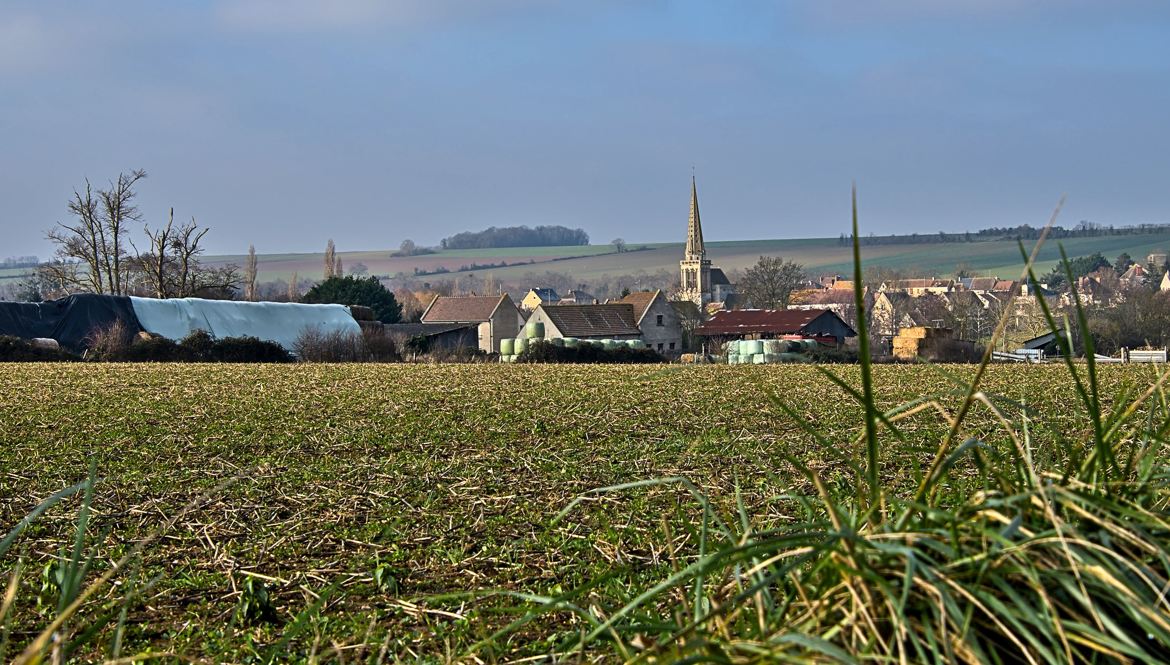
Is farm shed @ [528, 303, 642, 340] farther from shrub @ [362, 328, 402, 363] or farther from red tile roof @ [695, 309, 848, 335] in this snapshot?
shrub @ [362, 328, 402, 363]

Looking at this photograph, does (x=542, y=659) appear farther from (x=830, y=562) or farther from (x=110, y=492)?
(x=110, y=492)

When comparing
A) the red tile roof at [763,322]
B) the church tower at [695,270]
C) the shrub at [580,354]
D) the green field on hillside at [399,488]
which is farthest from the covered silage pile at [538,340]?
the church tower at [695,270]

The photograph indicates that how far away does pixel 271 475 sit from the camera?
27.0 feet

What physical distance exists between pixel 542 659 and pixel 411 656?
56 centimetres

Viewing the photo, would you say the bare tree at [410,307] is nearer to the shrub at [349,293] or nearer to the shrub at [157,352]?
the shrub at [349,293]

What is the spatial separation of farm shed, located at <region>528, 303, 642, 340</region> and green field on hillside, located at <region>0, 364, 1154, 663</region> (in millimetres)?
46401

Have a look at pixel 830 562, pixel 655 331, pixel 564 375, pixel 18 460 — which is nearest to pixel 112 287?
pixel 655 331

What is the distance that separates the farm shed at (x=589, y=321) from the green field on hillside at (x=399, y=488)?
46.4 m

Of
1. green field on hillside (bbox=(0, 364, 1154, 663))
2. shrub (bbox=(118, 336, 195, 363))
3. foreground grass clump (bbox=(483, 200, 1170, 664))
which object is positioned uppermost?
foreground grass clump (bbox=(483, 200, 1170, 664))

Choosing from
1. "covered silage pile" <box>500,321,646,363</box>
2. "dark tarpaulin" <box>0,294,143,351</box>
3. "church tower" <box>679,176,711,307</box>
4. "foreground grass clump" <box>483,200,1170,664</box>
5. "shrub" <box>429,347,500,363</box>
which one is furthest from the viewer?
"church tower" <box>679,176,711,307</box>

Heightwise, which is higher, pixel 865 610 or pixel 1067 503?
pixel 1067 503

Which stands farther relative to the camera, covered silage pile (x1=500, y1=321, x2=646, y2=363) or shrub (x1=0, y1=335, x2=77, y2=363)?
covered silage pile (x1=500, y1=321, x2=646, y2=363)

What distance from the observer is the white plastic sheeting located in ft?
120

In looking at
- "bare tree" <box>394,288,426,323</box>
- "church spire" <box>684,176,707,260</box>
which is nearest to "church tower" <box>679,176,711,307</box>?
"church spire" <box>684,176,707,260</box>
